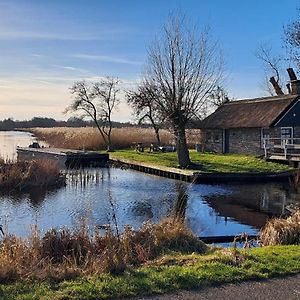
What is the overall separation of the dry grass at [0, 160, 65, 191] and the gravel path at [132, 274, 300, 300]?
672 inches

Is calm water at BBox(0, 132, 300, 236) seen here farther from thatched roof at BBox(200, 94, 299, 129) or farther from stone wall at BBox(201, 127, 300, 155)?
thatched roof at BBox(200, 94, 299, 129)

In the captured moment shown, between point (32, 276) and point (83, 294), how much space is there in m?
1.02

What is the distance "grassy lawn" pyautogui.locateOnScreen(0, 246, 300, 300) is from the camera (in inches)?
190

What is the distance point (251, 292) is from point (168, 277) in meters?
0.95

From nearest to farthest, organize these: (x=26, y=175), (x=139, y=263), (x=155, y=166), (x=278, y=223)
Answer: (x=139, y=263)
(x=278, y=223)
(x=26, y=175)
(x=155, y=166)

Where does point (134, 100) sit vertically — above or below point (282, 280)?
above

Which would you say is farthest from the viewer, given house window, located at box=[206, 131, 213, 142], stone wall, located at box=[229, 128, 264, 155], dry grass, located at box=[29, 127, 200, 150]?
dry grass, located at box=[29, 127, 200, 150]

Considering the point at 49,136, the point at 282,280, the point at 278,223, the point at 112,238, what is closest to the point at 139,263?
the point at 112,238

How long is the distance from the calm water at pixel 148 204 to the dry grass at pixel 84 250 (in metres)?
2.67

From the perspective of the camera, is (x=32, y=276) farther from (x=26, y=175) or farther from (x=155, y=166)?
(x=155, y=166)

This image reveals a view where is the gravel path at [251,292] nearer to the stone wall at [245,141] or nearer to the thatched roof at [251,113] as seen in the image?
the thatched roof at [251,113]

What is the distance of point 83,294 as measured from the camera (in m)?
4.76

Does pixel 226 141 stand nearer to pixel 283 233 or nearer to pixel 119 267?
pixel 283 233

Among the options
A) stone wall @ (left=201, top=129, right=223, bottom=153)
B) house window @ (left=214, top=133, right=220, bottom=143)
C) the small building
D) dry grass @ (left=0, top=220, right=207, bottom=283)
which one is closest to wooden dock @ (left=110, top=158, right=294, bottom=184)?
the small building
